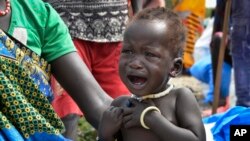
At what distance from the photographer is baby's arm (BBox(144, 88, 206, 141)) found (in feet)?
7.02

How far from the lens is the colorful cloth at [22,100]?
220cm

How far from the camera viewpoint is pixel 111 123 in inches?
87.4

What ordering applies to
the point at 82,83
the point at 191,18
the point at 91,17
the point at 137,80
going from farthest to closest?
1. the point at 191,18
2. the point at 91,17
3. the point at 82,83
4. the point at 137,80

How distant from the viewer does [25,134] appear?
2.24 meters

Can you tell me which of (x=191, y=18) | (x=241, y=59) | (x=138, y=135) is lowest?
(x=191, y=18)

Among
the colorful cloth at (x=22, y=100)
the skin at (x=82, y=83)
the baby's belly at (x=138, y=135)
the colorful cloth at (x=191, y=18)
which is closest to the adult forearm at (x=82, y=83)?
the skin at (x=82, y=83)

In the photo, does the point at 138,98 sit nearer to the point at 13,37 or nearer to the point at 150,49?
the point at 150,49

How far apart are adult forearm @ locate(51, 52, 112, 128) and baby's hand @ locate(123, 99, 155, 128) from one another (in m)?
0.29

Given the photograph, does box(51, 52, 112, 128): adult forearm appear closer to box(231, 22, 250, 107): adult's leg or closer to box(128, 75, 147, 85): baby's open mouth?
box(128, 75, 147, 85): baby's open mouth

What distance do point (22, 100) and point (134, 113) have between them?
1.20 ft

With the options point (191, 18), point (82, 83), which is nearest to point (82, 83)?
point (82, 83)

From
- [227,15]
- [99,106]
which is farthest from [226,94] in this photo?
[99,106]

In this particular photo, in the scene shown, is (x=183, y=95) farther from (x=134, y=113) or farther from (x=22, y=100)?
(x=22, y=100)

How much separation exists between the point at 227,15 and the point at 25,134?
2.98 m
